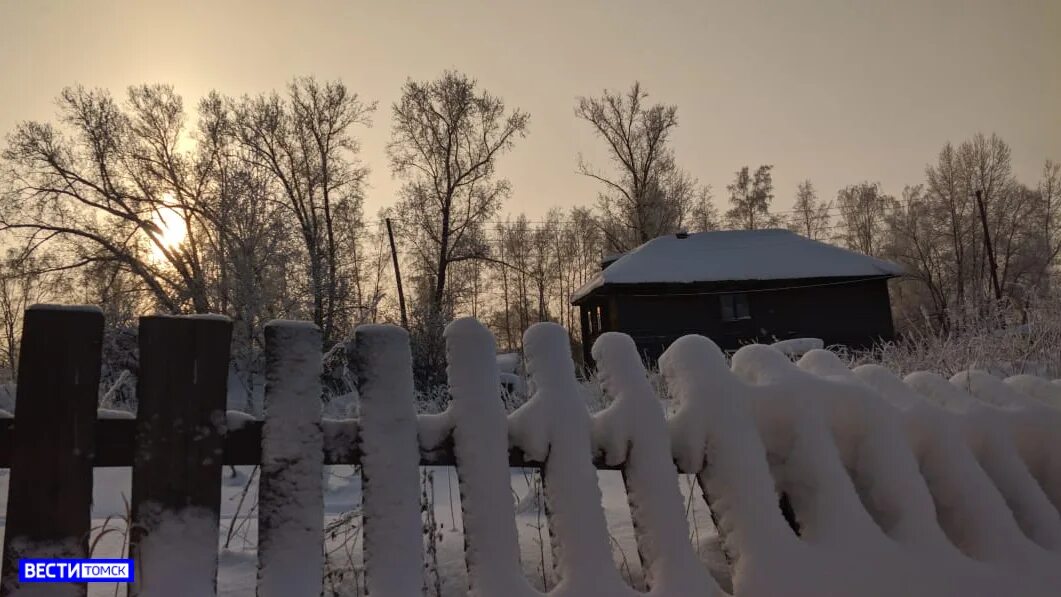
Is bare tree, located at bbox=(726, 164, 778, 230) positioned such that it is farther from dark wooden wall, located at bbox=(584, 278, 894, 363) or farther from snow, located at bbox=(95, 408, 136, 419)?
snow, located at bbox=(95, 408, 136, 419)

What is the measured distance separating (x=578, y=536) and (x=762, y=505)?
51 cm

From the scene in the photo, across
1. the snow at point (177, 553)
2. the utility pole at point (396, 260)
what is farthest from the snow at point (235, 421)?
the utility pole at point (396, 260)

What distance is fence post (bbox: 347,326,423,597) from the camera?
1.33 metres

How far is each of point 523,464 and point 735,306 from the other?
19028 millimetres

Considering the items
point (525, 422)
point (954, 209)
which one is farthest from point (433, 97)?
point (954, 209)

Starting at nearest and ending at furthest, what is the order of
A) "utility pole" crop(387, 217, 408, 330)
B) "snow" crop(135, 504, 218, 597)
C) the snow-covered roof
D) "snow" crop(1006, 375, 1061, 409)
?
1. "snow" crop(135, 504, 218, 597)
2. "snow" crop(1006, 375, 1061, 409)
3. the snow-covered roof
4. "utility pole" crop(387, 217, 408, 330)

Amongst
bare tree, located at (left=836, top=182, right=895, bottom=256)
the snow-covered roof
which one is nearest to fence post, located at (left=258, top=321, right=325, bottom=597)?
the snow-covered roof

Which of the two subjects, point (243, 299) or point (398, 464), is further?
point (243, 299)

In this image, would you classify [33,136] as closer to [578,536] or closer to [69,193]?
[69,193]

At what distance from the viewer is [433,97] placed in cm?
2442

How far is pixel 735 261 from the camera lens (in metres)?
19.5

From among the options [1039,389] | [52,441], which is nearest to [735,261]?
[1039,389]

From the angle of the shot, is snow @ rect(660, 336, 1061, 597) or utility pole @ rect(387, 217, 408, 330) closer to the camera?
snow @ rect(660, 336, 1061, 597)

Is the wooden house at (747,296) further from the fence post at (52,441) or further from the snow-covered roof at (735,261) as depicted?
the fence post at (52,441)
